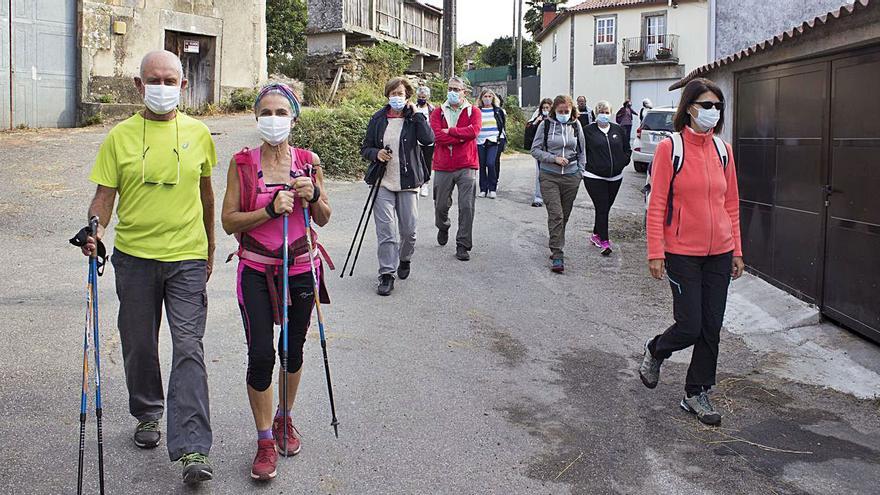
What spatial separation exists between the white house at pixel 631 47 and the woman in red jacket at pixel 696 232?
3580cm

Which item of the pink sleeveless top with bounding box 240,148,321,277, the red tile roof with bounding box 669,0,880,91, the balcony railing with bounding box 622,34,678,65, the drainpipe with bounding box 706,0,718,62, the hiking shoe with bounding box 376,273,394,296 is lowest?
the hiking shoe with bounding box 376,273,394,296

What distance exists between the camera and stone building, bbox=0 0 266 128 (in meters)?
17.8

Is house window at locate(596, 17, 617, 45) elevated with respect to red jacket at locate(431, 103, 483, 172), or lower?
elevated

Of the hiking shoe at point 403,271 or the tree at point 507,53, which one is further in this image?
the tree at point 507,53

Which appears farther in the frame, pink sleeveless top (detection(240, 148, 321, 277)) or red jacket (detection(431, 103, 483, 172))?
red jacket (detection(431, 103, 483, 172))

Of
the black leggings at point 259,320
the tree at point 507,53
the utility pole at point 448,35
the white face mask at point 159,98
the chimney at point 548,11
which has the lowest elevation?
the black leggings at point 259,320

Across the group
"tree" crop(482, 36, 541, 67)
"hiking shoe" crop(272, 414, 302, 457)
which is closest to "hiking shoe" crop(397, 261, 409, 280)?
"hiking shoe" crop(272, 414, 302, 457)

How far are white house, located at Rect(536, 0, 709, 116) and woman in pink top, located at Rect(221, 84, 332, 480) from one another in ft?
123

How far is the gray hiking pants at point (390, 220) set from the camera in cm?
816

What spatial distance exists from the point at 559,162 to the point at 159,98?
20.4 ft

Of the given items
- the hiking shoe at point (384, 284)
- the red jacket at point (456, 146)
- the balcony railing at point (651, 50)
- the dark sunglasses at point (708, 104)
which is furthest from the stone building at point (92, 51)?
the balcony railing at point (651, 50)

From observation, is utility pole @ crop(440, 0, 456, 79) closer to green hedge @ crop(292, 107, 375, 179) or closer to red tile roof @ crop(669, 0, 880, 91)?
green hedge @ crop(292, 107, 375, 179)

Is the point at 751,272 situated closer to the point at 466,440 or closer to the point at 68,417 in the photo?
the point at 466,440

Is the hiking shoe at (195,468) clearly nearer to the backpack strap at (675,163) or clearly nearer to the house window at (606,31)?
the backpack strap at (675,163)
